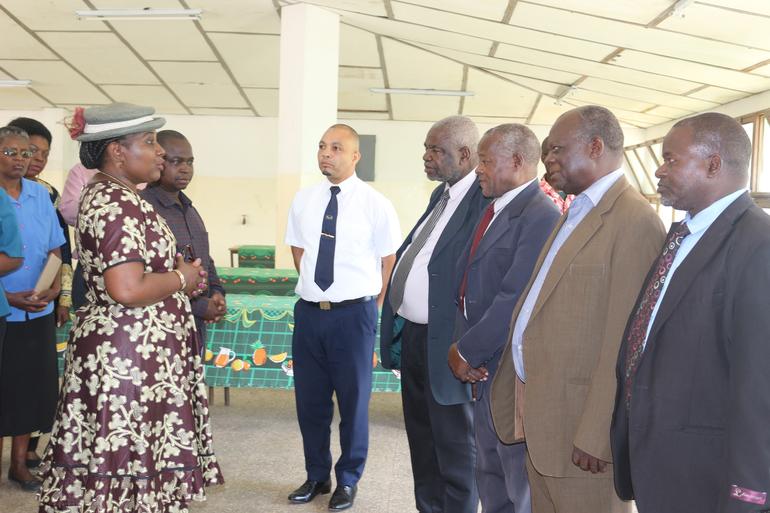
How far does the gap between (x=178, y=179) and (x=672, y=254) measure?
6.72ft

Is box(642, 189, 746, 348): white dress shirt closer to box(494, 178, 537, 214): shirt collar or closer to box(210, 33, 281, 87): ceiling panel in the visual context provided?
box(494, 178, 537, 214): shirt collar

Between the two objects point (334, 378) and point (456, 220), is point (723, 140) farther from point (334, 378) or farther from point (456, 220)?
point (334, 378)

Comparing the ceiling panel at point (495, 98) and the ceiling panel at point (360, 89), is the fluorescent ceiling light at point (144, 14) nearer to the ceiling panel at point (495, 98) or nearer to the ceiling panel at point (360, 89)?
the ceiling panel at point (360, 89)

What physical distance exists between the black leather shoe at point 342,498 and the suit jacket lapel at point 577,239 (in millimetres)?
1716

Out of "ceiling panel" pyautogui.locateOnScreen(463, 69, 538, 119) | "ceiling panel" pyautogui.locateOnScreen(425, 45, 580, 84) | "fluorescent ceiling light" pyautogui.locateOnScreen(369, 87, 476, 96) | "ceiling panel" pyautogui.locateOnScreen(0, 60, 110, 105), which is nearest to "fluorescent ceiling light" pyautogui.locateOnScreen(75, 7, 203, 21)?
"ceiling panel" pyautogui.locateOnScreen(0, 60, 110, 105)

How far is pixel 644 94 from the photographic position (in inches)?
329

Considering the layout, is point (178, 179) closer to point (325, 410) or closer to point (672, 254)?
point (325, 410)

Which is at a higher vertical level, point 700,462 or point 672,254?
point 672,254

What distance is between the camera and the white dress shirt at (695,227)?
1.59m

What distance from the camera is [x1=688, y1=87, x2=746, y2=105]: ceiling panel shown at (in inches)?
295

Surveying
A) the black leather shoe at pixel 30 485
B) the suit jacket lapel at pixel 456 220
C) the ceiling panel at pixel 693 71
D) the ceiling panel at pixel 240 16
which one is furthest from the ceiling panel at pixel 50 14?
the suit jacket lapel at pixel 456 220

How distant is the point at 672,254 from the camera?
1673 millimetres

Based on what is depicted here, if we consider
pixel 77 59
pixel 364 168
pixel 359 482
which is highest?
pixel 77 59

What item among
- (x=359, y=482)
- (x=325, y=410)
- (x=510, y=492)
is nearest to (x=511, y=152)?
(x=510, y=492)
